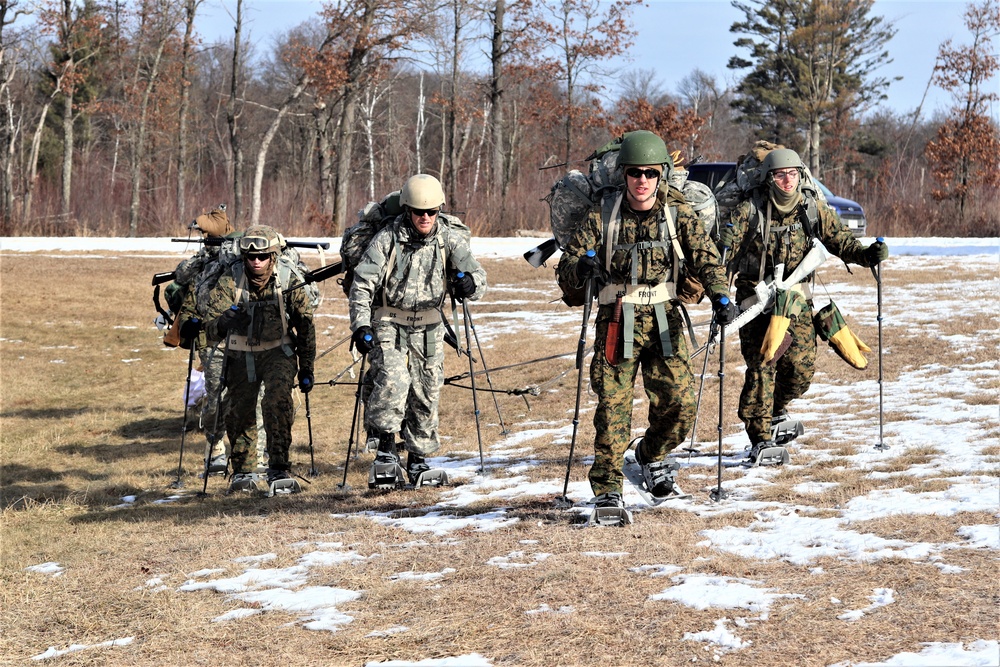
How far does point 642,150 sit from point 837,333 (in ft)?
9.28

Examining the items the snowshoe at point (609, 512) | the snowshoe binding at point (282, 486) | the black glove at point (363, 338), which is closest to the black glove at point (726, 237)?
the snowshoe at point (609, 512)

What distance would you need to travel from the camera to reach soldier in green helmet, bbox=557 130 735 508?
6.48 metres

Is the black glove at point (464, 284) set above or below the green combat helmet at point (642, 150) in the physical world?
below

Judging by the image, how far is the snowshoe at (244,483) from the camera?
8.95m

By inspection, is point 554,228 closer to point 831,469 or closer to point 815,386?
point 831,469

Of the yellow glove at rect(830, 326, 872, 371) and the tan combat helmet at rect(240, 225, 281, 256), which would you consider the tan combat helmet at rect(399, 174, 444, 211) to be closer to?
the tan combat helmet at rect(240, 225, 281, 256)

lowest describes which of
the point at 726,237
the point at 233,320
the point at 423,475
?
the point at 423,475

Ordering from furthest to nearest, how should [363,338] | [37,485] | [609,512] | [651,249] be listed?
[37,485], [363,338], [609,512], [651,249]

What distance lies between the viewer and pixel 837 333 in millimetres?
8297

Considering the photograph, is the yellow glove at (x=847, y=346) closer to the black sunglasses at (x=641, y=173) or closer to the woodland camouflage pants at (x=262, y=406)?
the black sunglasses at (x=641, y=173)

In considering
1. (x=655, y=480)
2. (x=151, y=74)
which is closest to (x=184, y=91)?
(x=151, y=74)

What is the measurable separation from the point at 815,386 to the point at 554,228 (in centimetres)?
562

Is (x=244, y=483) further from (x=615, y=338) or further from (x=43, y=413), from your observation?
(x=43, y=413)

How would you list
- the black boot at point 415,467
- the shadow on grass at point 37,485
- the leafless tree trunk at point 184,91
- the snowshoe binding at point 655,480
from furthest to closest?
the leafless tree trunk at point 184,91 < the shadow on grass at point 37,485 < the black boot at point 415,467 < the snowshoe binding at point 655,480
